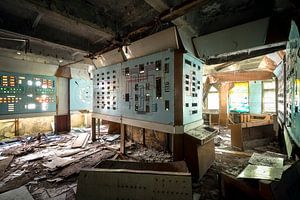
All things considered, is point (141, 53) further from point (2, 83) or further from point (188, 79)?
point (2, 83)

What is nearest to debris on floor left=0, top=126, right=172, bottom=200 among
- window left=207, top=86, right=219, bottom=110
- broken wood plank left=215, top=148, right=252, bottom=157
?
broken wood plank left=215, top=148, right=252, bottom=157

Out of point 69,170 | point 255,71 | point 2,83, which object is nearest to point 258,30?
point 69,170

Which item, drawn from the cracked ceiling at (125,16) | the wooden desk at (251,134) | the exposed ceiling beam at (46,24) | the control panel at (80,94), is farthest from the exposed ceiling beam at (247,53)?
the control panel at (80,94)

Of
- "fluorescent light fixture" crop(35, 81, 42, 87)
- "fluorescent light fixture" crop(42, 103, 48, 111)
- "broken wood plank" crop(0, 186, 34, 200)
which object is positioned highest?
"fluorescent light fixture" crop(35, 81, 42, 87)

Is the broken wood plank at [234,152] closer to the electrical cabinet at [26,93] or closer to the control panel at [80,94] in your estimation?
the control panel at [80,94]

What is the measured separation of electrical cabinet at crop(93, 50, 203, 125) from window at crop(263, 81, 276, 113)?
190 inches

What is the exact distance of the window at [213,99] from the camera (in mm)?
7887

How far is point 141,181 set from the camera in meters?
1.76

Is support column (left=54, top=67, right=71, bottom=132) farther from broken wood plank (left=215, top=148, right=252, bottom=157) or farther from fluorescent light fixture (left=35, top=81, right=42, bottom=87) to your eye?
broken wood plank (left=215, top=148, right=252, bottom=157)

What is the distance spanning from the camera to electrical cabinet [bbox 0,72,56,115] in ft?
15.8

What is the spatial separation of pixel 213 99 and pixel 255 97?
1.81m

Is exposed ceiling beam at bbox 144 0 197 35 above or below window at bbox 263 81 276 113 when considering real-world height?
above

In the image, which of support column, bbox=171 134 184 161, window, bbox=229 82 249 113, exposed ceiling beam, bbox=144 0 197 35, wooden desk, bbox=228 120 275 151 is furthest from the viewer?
window, bbox=229 82 249 113

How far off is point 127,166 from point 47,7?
2737 mm
